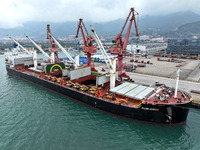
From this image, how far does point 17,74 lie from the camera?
56.3 meters

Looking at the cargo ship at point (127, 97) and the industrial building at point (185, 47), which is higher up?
the industrial building at point (185, 47)

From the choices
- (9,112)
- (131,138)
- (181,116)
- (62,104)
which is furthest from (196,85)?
(9,112)

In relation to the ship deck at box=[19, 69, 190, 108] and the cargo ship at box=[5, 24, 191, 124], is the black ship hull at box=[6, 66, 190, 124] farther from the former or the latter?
the ship deck at box=[19, 69, 190, 108]

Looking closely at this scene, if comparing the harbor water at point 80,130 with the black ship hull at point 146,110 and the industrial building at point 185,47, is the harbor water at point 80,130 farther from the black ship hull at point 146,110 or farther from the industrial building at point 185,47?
the industrial building at point 185,47

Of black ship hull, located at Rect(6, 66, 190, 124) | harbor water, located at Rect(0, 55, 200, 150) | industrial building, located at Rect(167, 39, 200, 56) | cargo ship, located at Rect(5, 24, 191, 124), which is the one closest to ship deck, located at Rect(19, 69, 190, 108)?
cargo ship, located at Rect(5, 24, 191, 124)

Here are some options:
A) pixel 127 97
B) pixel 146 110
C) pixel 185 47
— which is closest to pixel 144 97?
pixel 146 110

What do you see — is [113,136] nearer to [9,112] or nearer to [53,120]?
[53,120]

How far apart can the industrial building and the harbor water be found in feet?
343

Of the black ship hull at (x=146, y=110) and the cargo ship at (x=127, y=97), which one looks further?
the cargo ship at (x=127, y=97)

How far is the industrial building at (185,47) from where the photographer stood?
368 ft

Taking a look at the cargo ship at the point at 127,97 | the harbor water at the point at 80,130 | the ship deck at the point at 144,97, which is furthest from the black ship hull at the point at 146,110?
the harbor water at the point at 80,130

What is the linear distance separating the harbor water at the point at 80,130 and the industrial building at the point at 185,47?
104 m

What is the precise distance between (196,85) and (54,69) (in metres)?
48.6

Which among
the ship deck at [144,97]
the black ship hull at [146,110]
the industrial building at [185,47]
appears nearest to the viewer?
the black ship hull at [146,110]
